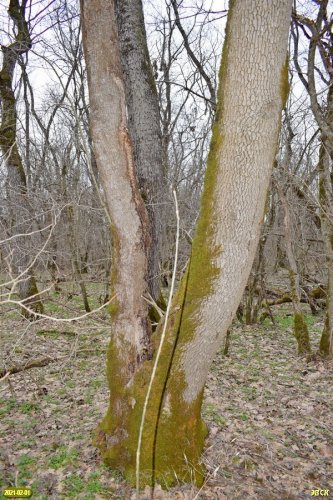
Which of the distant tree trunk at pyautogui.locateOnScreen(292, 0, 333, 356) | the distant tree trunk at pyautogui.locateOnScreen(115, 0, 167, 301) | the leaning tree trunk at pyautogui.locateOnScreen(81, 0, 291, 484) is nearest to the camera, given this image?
the leaning tree trunk at pyautogui.locateOnScreen(81, 0, 291, 484)

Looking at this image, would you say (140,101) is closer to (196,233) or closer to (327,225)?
(196,233)

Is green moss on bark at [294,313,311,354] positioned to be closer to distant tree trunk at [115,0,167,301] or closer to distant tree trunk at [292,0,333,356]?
distant tree trunk at [292,0,333,356]

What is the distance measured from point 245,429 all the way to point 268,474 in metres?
0.65

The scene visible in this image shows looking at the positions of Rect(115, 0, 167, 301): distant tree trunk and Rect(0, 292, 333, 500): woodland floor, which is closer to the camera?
Rect(0, 292, 333, 500): woodland floor

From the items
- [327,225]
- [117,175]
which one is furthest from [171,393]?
[327,225]

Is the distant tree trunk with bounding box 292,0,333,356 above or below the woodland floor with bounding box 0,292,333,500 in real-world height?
above

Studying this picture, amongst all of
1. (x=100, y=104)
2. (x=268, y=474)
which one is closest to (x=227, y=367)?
(x=268, y=474)

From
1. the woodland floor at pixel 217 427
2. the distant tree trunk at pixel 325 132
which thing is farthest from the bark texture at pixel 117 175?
the distant tree trunk at pixel 325 132

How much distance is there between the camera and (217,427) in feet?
11.6

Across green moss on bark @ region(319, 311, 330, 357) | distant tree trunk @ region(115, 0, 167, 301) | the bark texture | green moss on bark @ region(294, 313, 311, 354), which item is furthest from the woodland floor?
distant tree trunk @ region(115, 0, 167, 301)

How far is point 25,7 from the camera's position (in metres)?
8.42
